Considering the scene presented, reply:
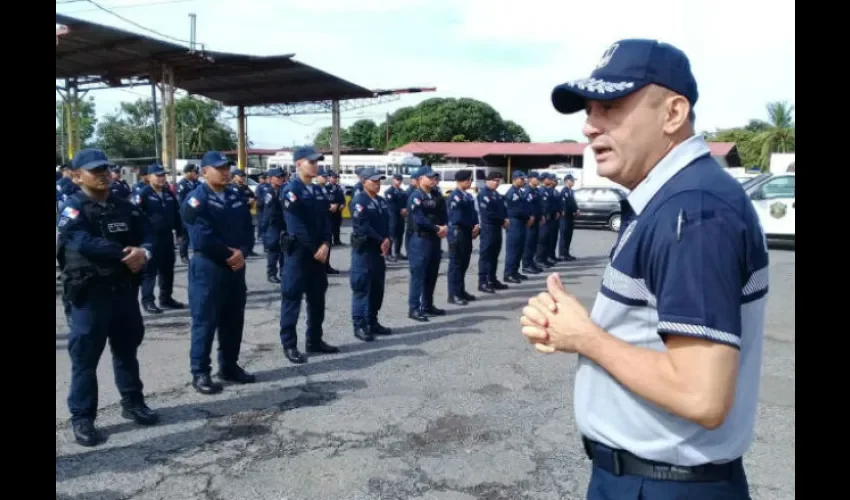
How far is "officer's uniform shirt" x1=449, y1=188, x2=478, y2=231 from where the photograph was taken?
9.22 metres

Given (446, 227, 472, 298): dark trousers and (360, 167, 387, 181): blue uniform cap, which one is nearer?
(360, 167, 387, 181): blue uniform cap

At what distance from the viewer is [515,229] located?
11.0m

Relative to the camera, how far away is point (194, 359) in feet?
17.0

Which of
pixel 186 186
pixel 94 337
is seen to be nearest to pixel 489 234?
pixel 186 186

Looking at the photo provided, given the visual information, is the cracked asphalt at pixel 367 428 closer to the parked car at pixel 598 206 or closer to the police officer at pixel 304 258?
the police officer at pixel 304 258

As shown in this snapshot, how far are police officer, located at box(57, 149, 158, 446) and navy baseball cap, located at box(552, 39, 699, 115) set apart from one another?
3749 mm

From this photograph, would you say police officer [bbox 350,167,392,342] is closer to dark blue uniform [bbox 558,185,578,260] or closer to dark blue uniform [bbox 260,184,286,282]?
dark blue uniform [bbox 260,184,286,282]

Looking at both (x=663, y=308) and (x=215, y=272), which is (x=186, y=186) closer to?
(x=215, y=272)

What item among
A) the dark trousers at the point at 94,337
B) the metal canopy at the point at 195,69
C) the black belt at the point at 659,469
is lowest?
the dark trousers at the point at 94,337

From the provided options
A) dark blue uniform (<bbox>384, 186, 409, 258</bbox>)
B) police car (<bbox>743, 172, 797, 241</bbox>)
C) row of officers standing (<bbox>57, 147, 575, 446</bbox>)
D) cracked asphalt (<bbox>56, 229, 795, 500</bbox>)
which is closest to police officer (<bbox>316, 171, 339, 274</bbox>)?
row of officers standing (<bbox>57, 147, 575, 446</bbox>)

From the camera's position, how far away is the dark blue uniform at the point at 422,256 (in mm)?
8141

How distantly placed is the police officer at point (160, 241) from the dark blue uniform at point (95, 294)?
12.8 feet

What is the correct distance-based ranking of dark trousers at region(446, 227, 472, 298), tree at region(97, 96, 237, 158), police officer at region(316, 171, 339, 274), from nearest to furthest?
police officer at region(316, 171, 339, 274), dark trousers at region(446, 227, 472, 298), tree at region(97, 96, 237, 158)

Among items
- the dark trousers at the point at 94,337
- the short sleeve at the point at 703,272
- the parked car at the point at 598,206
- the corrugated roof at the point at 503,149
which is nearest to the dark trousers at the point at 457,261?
the dark trousers at the point at 94,337
